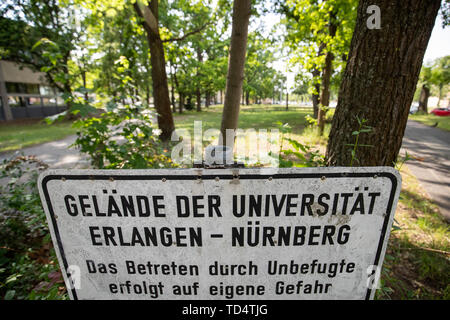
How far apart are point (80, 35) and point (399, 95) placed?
1012 inches

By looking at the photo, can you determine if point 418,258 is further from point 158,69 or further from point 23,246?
point 158,69

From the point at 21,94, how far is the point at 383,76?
3361cm

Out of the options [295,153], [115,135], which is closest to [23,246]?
[115,135]

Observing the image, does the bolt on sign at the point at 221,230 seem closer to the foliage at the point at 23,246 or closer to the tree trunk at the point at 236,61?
the foliage at the point at 23,246

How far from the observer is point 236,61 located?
10.6 ft

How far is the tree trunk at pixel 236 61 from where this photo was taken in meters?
3.10

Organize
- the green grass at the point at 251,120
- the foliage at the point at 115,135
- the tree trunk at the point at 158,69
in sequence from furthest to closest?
1. the green grass at the point at 251,120
2. the tree trunk at the point at 158,69
3. the foliage at the point at 115,135

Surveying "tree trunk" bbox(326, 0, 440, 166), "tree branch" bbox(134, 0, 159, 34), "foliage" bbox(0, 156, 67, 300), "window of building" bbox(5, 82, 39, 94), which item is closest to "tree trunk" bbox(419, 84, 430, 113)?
"tree branch" bbox(134, 0, 159, 34)

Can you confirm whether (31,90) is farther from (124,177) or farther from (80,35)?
(124,177)

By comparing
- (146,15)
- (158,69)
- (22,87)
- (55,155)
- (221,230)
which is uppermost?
(146,15)

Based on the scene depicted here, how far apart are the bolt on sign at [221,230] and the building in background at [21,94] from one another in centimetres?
2537

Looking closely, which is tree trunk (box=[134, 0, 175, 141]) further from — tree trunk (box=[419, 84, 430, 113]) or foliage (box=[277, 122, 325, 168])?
tree trunk (box=[419, 84, 430, 113])

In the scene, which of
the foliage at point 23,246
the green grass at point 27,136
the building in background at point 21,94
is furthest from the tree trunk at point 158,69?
the building in background at point 21,94
